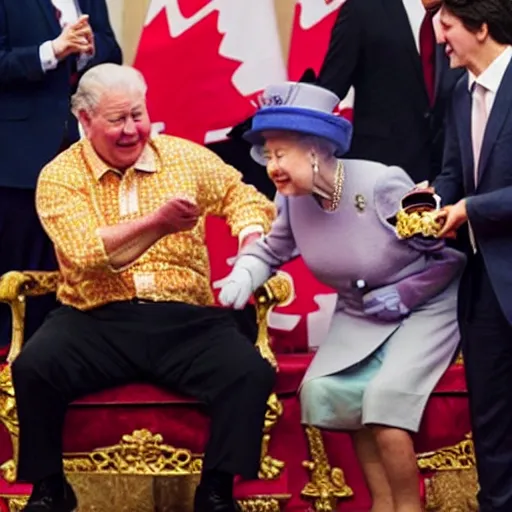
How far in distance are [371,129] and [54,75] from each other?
1.02m

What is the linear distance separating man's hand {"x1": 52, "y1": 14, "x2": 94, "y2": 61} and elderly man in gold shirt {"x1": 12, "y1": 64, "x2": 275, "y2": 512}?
0.25 meters

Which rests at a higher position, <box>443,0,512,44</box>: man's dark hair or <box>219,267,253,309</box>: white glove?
<box>443,0,512,44</box>: man's dark hair

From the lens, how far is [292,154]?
Answer: 160 inches

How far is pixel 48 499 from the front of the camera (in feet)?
13.5

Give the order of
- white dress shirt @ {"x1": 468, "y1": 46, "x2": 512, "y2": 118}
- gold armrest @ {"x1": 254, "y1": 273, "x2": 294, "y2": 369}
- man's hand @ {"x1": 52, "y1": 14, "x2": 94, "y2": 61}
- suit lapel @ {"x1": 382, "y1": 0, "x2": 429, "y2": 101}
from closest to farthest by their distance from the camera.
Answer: white dress shirt @ {"x1": 468, "y1": 46, "x2": 512, "y2": 118}
gold armrest @ {"x1": 254, "y1": 273, "x2": 294, "y2": 369}
man's hand @ {"x1": 52, "y1": 14, "x2": 94, "y2": 61}
suit lapel @ {"x1": 382, "y1": 0, "x2": 429, "y2": 101}

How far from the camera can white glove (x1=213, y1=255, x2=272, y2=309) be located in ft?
13.5

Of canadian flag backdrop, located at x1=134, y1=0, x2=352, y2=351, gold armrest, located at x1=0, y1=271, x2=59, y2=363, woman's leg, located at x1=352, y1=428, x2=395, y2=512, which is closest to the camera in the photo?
woman's leg, located at x1=352, y1=428, x2=395, y2=512

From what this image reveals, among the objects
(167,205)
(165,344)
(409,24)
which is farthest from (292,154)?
(409,24)

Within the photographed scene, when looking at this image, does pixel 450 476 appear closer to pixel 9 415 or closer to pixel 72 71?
pixel 9 415

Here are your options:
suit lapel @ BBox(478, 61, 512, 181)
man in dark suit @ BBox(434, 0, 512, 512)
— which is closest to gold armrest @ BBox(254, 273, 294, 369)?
man in dark suit @ BBox(434, 0, 512, 512)

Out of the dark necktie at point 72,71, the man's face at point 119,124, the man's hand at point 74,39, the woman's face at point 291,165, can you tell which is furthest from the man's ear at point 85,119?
the woman's face at point 291,165

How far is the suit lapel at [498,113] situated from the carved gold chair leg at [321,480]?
1.11 meters

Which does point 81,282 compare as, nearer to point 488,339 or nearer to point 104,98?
point 104,98

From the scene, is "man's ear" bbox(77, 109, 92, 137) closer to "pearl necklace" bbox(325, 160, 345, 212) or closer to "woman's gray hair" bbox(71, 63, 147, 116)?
"woman's gray hair" bbox(71, 63, 147, 116)
